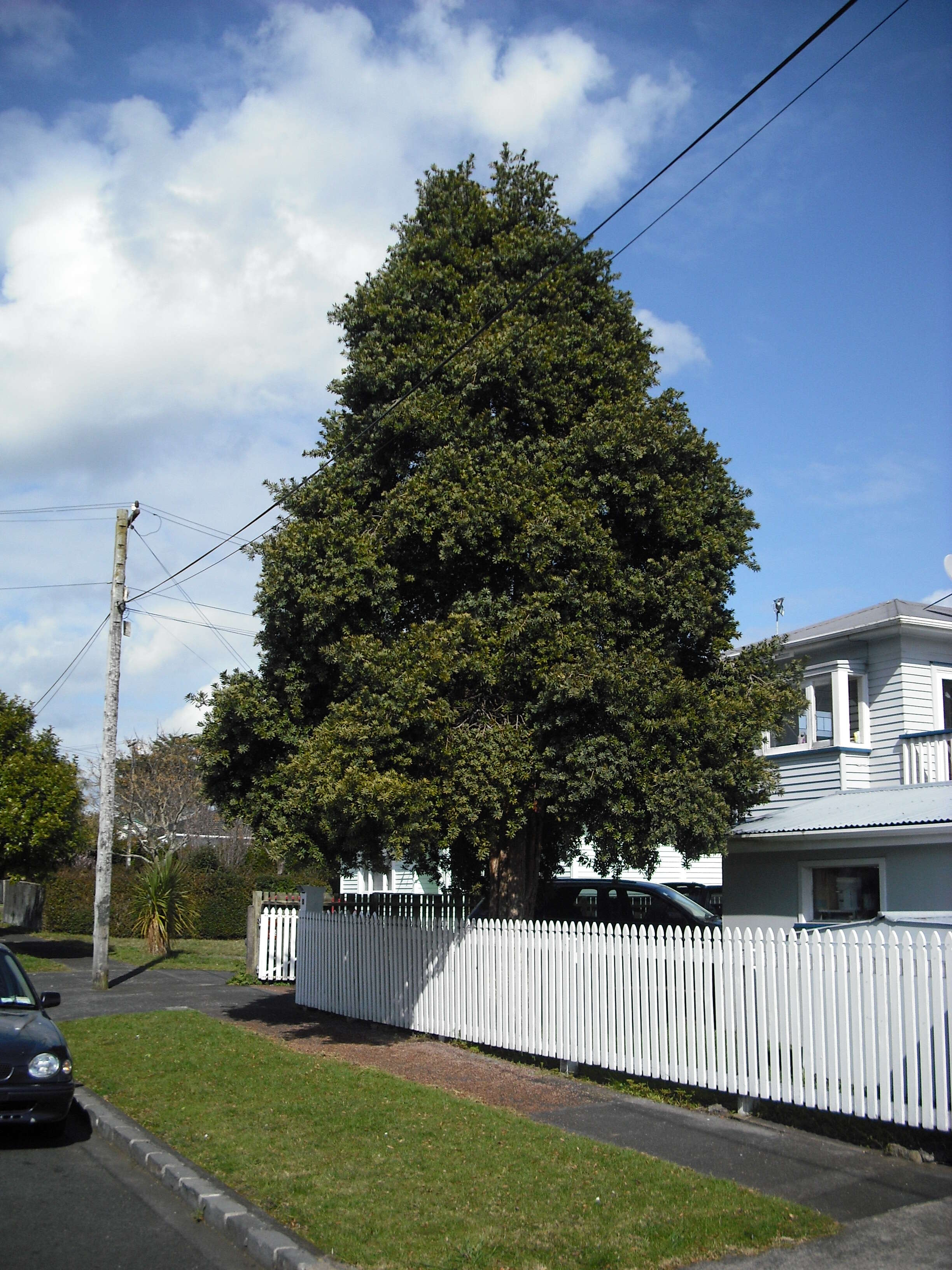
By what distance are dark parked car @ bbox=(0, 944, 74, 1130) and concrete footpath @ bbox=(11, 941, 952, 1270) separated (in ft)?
11.8

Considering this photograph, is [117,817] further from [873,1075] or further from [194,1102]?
[873,1075]

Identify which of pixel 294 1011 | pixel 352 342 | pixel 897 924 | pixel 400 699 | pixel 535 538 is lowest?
pixel 294 1011

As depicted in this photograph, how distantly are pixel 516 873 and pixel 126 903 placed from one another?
22023 millimetres

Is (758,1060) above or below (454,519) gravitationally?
below

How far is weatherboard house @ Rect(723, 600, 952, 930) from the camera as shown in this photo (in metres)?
13.5

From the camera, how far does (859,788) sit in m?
16.8

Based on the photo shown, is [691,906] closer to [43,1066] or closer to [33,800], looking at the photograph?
[43,1066]

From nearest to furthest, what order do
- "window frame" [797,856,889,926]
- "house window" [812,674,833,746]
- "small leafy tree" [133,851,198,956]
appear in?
"window frame" [797,856,889,926] → "house window" [812,674,833,746] → "small leafy tree" [133,851,198,956]

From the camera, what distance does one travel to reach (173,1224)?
20.7ft

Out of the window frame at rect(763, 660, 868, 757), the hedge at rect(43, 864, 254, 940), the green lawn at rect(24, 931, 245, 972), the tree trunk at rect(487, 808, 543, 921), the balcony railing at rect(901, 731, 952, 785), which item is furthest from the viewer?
the hedge at rect(43, 864, 254, 940)

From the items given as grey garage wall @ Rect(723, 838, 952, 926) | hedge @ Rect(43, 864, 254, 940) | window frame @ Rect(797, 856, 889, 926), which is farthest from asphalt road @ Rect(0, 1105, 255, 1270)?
hedge @ Rect(43, 864, 254, 940)

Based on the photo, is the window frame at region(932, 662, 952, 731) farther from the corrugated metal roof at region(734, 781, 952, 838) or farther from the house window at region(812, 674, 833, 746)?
the house window at region(812, 674, 833, 746)

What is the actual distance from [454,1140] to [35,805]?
17479 mm

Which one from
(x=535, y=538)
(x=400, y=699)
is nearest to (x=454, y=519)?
(x=535, y=538)
